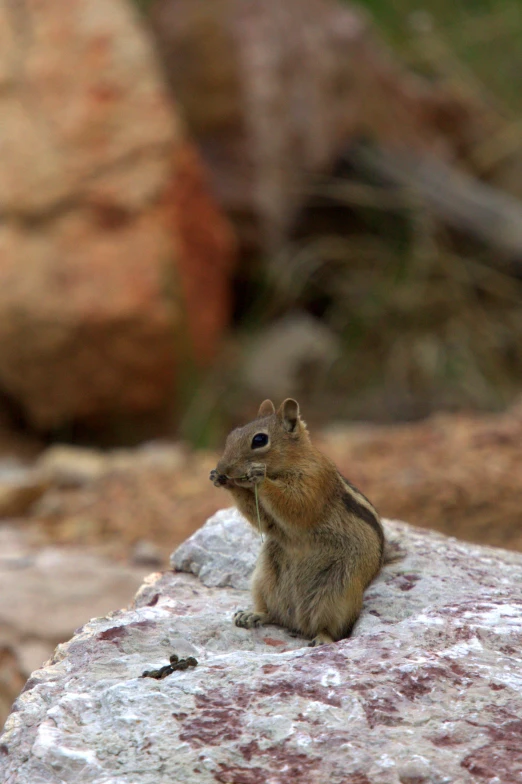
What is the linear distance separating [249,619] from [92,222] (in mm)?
6284

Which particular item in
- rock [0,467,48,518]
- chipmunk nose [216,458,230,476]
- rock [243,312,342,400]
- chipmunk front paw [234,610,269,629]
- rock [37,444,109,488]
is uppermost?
rock [243,312,342,400]

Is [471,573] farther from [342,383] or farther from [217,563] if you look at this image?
[342,383]

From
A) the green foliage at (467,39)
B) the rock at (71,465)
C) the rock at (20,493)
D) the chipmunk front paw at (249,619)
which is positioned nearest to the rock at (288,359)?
the rock at (71,465)

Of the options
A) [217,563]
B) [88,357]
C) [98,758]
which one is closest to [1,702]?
[217,563]

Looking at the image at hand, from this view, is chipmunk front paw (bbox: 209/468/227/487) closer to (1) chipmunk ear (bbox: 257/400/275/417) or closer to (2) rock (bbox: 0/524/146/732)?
(1) chipmunk ear (bbox: 257/400/275/417)

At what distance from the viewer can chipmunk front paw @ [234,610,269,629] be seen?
3.42 meters

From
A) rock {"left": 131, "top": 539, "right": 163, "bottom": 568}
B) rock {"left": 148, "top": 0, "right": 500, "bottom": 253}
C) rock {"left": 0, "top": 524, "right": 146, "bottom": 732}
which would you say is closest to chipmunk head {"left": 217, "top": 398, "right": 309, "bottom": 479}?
rock {"left": 0, "top": 524, "right": 146, "bottom": 732}

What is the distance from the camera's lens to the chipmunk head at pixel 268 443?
3.64m

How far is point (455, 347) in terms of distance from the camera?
33.4 feet

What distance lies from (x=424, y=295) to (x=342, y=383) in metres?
1.22

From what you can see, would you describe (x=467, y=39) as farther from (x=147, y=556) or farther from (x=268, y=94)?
(x=147, y=556)

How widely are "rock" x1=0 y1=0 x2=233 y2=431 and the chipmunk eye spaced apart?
5356mm

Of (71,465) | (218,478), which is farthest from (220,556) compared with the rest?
(71,465)

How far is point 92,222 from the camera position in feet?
30.0
